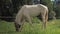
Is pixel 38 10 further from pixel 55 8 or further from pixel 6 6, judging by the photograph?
pixel 55 8

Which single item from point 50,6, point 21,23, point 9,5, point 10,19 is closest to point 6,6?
point 9,5

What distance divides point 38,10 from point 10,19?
648 cm

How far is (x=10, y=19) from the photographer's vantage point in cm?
2108

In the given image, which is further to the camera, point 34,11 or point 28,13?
point 34,11

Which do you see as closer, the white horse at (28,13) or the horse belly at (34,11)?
the white horse at (28,13)

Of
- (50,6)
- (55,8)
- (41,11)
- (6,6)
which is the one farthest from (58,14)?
(41,11)

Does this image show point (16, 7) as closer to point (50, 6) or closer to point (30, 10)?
point (50, 6)

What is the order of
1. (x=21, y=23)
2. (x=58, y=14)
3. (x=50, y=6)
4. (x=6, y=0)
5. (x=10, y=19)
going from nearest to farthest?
1. (x=21, y=23)
2. (x=6, y=0)
3. (x=10, y=19)
4. (x=50, y=6)
5. (x=58, y=14)

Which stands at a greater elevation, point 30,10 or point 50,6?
point 30,10

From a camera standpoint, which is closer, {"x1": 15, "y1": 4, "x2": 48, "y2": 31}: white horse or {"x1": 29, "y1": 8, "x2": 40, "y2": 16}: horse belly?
{"x1": 15, "y1": 4, "x2": 48, "y2": 31}: white horse

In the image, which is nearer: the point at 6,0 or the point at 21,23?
the point at 21,23

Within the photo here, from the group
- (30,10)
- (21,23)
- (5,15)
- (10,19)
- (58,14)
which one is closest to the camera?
(21,23)

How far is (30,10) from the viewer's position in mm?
14648

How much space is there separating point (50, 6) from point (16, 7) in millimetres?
4245
